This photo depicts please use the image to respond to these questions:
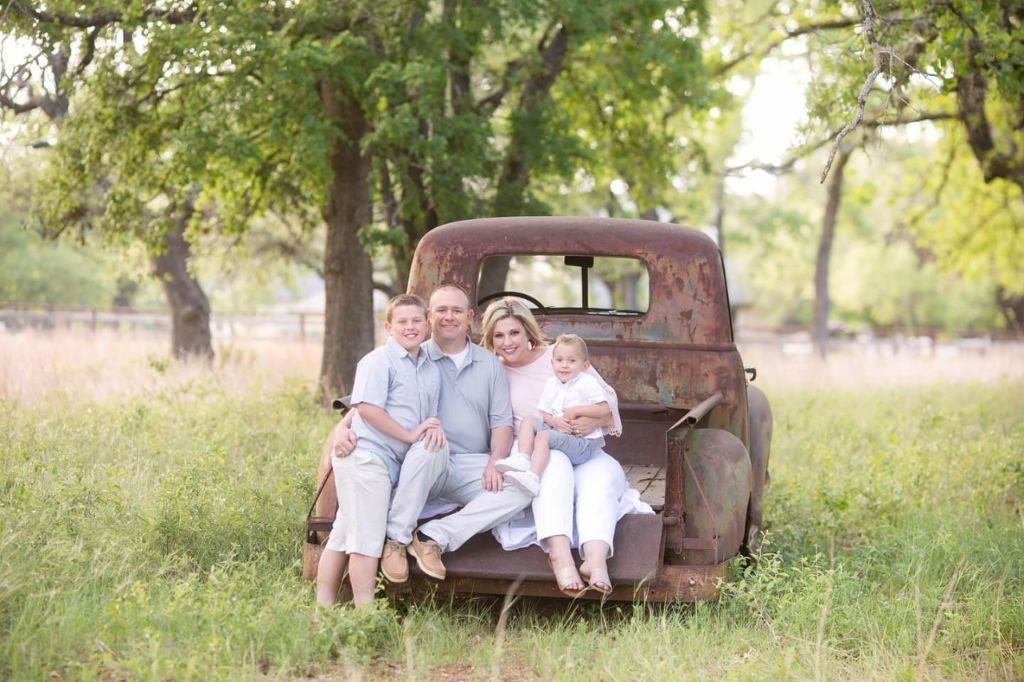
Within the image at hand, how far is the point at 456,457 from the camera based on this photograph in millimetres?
5895

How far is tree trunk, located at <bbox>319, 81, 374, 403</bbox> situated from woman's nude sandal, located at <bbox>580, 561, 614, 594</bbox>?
7709 mm

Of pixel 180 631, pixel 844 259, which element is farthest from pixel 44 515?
pixel 844 259

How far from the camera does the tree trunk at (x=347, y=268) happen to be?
12961 mm

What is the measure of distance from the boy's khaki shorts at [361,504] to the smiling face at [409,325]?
22.8 inches

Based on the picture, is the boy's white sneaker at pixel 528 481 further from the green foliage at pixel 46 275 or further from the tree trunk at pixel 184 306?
the green foliage at pixel 46 275

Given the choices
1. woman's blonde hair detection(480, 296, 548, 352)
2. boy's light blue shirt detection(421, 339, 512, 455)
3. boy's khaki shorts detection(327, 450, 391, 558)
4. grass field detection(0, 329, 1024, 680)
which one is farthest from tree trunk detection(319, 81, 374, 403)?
boy's khaki shorts detection(327, 450, 391, 558)

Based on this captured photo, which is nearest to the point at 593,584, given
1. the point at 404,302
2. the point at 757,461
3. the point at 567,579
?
the point at 567,579

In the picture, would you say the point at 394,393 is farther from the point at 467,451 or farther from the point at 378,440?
the point at 467,451

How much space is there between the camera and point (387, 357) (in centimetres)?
575

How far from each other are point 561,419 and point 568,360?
11.8 inches

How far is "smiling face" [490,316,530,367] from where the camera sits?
6.10 meters

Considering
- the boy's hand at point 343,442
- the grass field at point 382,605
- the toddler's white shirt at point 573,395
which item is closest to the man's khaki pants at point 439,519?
the boy's hand at point 343,442

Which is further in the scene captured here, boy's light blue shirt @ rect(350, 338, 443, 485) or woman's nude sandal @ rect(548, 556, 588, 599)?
boy's light blue shirt @ rect(350, 338, 443, 485)

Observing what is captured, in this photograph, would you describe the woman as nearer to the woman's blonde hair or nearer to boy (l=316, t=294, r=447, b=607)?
the woman's blonde hair
